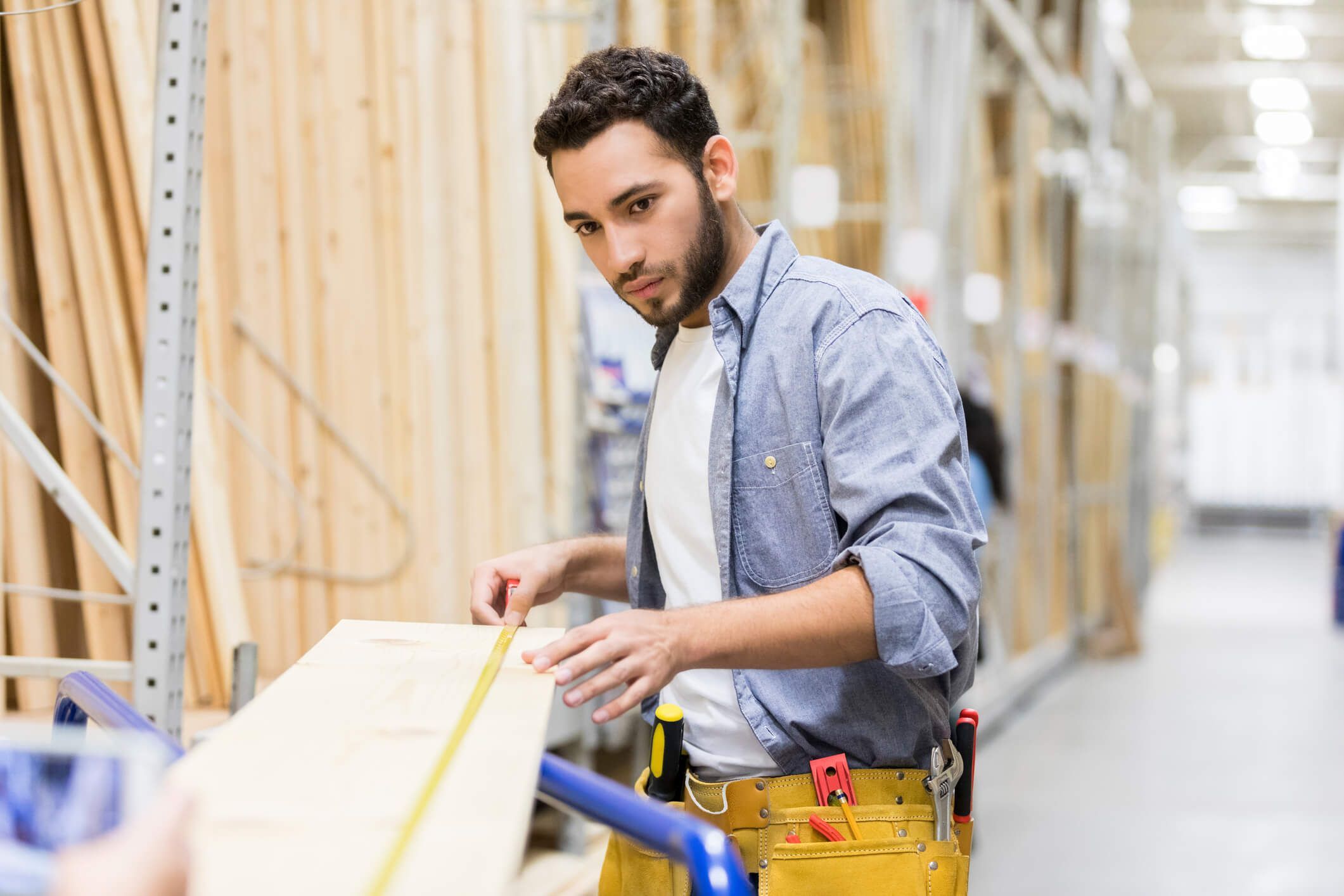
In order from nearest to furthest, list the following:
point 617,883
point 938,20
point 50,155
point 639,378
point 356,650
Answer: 1. point 356,650
2. point 617,883
3. point 50,155
4. point 639,378
5. point 938,20

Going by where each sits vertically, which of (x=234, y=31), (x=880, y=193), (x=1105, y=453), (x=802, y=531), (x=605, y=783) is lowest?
(x=1105, y=453)

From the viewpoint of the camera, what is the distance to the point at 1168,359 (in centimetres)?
1819

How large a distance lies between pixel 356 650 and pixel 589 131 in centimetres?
71

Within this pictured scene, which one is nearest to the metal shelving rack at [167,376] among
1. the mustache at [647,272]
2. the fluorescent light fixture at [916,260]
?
Answer: the mustache at [647,272]

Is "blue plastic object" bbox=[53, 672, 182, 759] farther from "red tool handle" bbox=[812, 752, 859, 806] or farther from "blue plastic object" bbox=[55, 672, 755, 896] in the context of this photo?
"red tool handle" bbox=[812, 752, 859, 806]

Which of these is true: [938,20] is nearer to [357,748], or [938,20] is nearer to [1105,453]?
[1105,453]

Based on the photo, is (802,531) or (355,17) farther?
(355,17)

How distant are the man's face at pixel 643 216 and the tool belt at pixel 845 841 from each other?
64 cm

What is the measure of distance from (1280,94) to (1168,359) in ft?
13.0

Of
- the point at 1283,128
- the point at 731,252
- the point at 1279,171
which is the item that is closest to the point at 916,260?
the point at 731,252

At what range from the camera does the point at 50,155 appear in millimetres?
3105

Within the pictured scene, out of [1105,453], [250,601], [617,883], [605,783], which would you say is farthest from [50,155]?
[1105,453]

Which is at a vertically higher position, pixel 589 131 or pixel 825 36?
pixel 825 36

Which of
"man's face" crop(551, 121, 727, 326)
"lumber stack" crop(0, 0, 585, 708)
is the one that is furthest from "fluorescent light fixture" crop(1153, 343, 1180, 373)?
"man's face" crop(551, 121, 727, 326)
